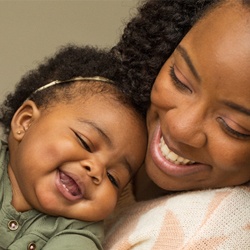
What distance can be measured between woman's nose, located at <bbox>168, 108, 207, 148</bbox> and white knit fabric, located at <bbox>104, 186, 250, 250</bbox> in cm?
12

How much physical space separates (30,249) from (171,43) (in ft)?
1.57

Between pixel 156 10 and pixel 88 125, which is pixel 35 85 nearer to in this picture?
pixel 88 125

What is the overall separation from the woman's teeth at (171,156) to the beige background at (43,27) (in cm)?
92

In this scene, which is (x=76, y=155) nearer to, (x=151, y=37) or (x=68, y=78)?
(x=68, y=78)

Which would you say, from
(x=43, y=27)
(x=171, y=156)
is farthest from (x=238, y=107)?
(x=43, y=27)

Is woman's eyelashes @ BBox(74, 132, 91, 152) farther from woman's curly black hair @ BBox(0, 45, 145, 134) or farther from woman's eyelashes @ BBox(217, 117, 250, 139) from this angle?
woman's eyelashes @ BBox(217, 117, 250, 139)

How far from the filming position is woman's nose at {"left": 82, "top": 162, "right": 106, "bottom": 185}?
3.76 feet

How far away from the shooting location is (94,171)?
1.15m

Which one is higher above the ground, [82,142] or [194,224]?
[82,142]

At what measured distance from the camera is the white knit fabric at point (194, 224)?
1.04 metres

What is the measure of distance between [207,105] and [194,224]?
203mm

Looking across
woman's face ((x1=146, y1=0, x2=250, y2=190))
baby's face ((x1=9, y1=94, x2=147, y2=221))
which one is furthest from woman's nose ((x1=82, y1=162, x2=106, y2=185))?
woman's face ((x1=146, y1=0, x2=250, y2=190))

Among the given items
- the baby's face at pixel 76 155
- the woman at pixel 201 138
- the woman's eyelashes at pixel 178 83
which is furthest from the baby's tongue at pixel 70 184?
the woman's eyelashes at pixel 178 83

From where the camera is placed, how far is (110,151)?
46.8 inches
